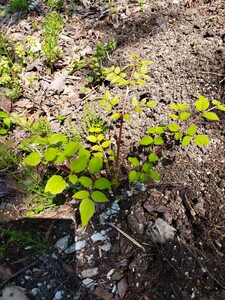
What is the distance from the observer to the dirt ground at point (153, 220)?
162 cm

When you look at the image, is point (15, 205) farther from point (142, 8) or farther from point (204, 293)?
point (142, 8)

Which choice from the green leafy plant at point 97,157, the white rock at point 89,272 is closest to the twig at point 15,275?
the white rock at point 89,272

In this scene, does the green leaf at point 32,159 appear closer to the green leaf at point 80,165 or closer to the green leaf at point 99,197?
the green leaf at point 80,165

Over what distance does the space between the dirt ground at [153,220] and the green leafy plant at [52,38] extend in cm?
38

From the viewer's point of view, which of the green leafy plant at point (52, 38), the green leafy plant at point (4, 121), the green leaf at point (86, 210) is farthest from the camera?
the green leafy plant at point (52, 38)

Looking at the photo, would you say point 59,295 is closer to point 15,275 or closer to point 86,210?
point 15,275

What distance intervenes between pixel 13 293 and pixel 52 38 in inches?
94.0

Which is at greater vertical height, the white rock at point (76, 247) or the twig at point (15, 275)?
the white rock at point (76, 247)

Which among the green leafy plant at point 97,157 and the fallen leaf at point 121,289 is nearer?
the green leafy plant at point 97,157

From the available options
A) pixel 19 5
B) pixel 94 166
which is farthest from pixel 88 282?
pixel 19 5

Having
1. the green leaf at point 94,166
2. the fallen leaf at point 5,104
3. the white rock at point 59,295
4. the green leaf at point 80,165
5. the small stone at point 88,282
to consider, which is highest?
the green leaf at point 80,165

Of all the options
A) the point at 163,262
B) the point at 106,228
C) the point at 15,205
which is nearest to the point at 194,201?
the point at 163,262

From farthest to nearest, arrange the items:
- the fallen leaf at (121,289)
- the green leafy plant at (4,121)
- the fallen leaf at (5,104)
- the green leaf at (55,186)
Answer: the fallen leaf at (5,104) < the green leafy plant at (4,121) < the fallen leaf at (121,289) < the green leaf at (55,186)

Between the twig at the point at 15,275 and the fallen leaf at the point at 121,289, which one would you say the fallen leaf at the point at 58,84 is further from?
the fallen leaf at the point at 121,289
